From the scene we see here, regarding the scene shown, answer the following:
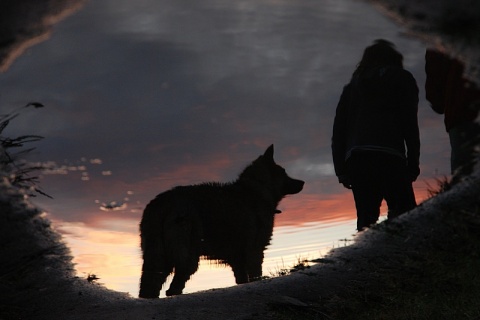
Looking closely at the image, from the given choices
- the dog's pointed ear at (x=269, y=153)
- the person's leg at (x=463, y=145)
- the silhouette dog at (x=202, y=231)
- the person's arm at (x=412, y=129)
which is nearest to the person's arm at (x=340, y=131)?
the person's arm at (x=412, y=129)

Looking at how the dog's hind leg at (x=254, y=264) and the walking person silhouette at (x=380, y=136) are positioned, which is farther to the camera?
the dog's hind leg at (x=254, y=264)

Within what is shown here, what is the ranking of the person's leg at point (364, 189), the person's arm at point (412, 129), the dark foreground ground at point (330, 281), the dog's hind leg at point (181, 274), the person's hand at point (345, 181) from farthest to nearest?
1. the dog's hind leg at point (181, 274)
2. the person's hand at point (345, 181)
3. the person's leg at point (364, 189)
4. the person's arm at point (412, 129)
5. the dark foreground ground at point (330, 281)

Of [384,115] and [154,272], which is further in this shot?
[154,272]

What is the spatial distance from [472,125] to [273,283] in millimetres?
1873

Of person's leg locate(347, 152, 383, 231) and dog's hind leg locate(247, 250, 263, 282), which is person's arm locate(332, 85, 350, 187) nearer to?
person's leg locate(347, 152, 383, 231)

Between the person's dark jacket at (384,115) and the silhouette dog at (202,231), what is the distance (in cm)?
264

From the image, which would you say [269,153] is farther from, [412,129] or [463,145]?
[463,145]

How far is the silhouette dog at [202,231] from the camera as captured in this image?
22.2 ft

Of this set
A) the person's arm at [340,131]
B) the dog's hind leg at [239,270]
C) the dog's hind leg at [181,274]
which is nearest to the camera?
the person's arm at [340,131]

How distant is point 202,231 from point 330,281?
3314 millimetres

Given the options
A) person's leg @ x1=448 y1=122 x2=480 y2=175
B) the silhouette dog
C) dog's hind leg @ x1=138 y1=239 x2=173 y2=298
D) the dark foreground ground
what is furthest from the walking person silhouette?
dog's hind leg @ x1=138 y1=239 x2=173 y2=298

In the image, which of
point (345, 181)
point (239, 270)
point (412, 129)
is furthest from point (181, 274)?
point (412, 129)

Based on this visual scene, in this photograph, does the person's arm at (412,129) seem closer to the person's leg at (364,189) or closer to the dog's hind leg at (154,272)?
the person's leg at (364,189)

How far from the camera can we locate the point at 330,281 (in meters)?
3.92
